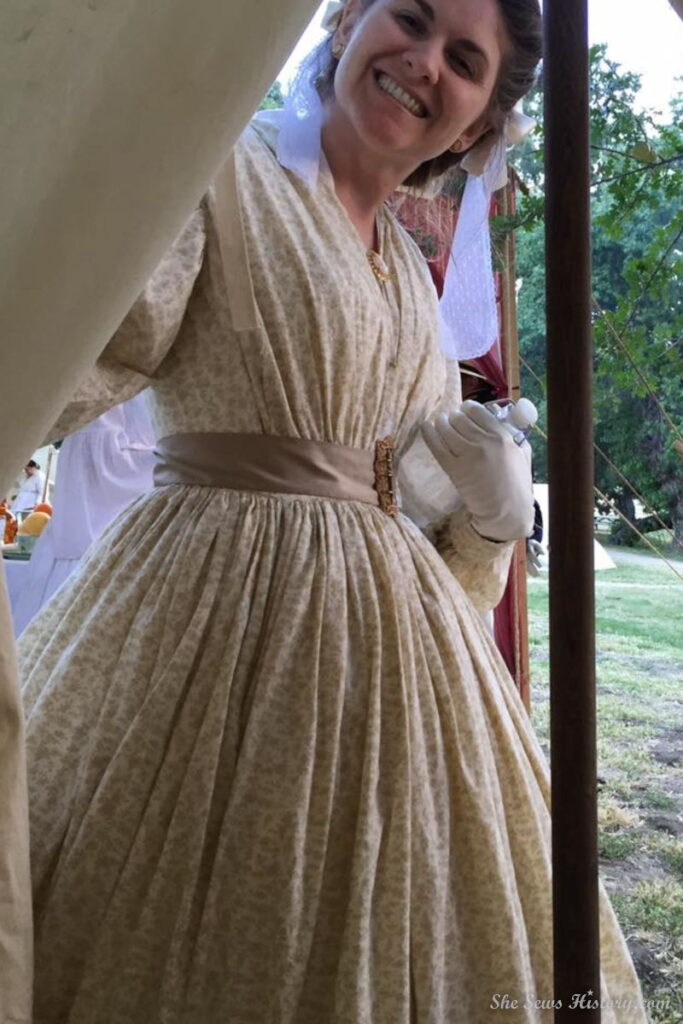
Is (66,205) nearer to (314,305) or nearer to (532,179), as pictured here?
(314,305)

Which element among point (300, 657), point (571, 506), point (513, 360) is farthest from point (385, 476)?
point (513, 360)

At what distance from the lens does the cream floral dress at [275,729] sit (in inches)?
23.7

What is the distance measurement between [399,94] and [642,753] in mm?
2467

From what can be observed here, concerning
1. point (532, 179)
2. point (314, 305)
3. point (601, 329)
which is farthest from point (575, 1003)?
point (532, 179)

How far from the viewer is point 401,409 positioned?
2.83 ft

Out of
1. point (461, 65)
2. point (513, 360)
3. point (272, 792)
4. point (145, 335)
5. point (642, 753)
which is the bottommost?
point (642, 753)

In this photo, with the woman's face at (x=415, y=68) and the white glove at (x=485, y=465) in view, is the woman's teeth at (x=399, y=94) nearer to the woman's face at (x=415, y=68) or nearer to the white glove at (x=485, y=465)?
the woman's face at (x=415, y=68)

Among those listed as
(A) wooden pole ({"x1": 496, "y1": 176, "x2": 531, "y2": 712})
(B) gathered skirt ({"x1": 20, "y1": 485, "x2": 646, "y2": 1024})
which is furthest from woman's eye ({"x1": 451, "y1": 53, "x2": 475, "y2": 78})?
(A) wooden pole ({"x1": 496, "y1": 176, "x2": 531, "y2": 712})

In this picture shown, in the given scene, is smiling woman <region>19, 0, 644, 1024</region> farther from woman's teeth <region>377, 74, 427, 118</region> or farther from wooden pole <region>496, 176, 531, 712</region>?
wooden pole <region>496, 176, 531, 712</region>

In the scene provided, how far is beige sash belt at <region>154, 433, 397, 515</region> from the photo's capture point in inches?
29.7

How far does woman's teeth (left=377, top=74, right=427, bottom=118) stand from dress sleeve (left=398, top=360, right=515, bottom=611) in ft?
0.95

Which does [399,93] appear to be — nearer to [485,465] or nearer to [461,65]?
[461,65]

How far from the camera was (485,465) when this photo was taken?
87cm

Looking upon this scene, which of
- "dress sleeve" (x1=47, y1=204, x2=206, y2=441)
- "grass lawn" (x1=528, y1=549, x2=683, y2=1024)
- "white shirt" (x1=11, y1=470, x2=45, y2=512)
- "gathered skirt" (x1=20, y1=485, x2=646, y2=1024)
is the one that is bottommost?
"grass lawn" (x1=528, y1=549, x2=683, y2=1024)
